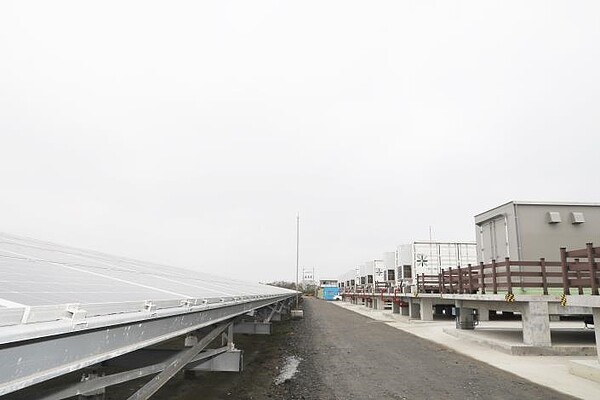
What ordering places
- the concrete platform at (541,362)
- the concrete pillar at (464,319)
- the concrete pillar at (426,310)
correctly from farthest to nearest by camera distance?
the concrete pillar at (426,310)
the concrete pillar at (464,319)
the concrete platform at (541,362)

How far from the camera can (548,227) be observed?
17.4 metres

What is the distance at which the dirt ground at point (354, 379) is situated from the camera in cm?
791

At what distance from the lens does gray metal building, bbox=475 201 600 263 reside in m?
17.3

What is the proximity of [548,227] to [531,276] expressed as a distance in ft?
14.1

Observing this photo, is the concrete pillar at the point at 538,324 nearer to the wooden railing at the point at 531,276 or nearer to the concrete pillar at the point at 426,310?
the wooden railing at the point at 531,276

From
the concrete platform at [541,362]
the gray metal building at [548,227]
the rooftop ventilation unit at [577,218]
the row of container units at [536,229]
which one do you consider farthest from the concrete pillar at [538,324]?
the rooftop ventilation unit at [577,218]

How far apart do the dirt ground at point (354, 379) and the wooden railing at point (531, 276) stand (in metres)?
3.03

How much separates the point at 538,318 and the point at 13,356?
13938 millimetres

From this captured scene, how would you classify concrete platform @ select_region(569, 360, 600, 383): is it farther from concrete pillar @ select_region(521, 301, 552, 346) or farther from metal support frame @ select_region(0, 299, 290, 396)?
metal support frame @ select_region(0, 299, 290, 396)

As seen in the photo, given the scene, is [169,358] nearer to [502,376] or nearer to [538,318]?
[502,376]

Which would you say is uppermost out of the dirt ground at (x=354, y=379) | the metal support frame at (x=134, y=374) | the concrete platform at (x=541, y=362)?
the metal support frame at (x=134, y=374)

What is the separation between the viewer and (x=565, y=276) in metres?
11.5

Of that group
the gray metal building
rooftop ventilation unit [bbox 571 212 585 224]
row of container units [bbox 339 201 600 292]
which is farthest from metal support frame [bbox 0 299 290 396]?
rooftop ventilation unit [bbox 571 212 585 224]

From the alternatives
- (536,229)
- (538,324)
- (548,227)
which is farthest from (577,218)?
(538,324)
